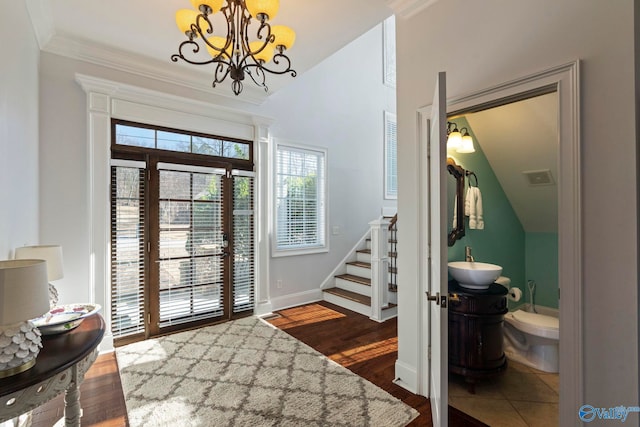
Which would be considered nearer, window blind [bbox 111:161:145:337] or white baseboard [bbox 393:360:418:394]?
white baseboard [bbox 393:360:418:394]

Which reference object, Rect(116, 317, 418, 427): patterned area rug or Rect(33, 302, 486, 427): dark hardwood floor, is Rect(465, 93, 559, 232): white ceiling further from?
Rect(116, 317, 418, 427): patterned area rug

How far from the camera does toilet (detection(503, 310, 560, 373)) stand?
2539 mm

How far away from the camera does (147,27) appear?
2600 millimetres

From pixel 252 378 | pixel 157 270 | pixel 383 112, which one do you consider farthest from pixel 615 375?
pixel 383 112

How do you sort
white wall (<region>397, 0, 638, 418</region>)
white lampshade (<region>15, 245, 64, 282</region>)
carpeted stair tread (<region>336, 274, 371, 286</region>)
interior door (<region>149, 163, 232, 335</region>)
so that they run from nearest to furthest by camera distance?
white wall (<region>397, 0, 638, 418</region>)
white lampshade (<region>15, 245, 64, 282</region>)
interior door (<region>149, 163, 232, 335</region>)
carpeted stair tread (<region>336, 274, 371, 286</region>)

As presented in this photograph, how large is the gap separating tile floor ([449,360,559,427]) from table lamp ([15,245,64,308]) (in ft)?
9.40

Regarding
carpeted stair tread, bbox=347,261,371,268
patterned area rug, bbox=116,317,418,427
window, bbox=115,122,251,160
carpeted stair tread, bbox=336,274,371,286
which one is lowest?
patterned area rug, bbox=116,317,418,427

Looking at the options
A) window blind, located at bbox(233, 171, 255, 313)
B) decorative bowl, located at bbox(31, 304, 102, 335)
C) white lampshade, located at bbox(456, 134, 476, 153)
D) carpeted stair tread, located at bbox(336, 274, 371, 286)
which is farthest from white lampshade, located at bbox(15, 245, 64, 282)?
carpeted stair tread, located at bbox(336, 274, 371, 286)

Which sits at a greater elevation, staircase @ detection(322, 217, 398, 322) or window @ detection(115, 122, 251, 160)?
window @ detection(115, 122, 251, 160)

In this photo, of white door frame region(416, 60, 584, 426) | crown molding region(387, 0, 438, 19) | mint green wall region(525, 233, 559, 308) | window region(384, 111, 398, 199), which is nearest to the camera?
white door frame region(416, 60, 584, 426)

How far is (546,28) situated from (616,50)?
1.14ft

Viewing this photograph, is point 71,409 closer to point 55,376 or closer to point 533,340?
point 55,376

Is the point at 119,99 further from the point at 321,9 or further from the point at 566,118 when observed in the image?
the point at 566,118

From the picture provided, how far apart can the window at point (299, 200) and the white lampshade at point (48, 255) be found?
248 cm
